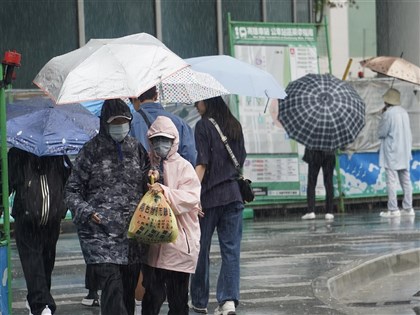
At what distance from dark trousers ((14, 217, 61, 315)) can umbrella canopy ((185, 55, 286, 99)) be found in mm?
2012

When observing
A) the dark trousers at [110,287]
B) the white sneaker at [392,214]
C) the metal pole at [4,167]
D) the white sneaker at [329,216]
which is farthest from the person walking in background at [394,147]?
the dark trousers at [110,287]

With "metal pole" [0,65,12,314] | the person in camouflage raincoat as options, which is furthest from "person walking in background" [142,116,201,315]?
"metal pole" [0,65,12,314]

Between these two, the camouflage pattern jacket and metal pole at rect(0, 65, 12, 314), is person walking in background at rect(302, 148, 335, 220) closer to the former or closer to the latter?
metal pole at rect(0, 65, 12, 314)

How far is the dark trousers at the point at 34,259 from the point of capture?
9.69 meters

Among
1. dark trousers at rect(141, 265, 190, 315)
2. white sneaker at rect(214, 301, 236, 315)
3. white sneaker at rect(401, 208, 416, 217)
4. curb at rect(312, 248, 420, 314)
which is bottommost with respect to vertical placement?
white sneaker at rect(401, 208, 416, 217)

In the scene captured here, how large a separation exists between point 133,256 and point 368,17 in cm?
3039

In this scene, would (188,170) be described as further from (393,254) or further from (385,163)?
(385,163)

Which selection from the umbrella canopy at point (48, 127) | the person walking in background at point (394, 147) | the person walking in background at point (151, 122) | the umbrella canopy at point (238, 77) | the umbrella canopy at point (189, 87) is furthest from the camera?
the person walking in background at point (394, 147)

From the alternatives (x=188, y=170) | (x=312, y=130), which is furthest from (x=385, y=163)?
(x=188, y=170)

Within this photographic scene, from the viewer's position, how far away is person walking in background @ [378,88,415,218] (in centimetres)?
2019

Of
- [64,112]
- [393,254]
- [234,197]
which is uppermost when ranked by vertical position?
[64,112]

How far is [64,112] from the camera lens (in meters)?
10.1

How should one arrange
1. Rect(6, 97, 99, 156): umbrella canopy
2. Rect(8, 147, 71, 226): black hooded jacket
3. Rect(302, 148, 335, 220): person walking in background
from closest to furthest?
Rect(6, 97, 99, 156): umbrella canopy
Rect(8, 147, 71, 226): black hooded jacket
Rect(302, 148, 335, 220): person walking in background

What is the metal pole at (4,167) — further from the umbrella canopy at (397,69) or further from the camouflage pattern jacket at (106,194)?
the umbrella canopy at (397,69)
